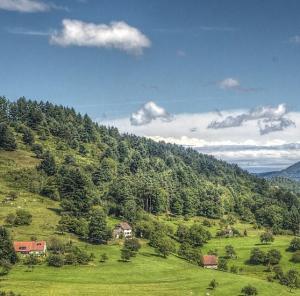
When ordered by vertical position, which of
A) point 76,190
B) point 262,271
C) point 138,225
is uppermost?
point 76,190

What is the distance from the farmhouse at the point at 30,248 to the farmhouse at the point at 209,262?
171 ft

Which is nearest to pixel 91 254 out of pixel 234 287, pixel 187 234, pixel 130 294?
pixel 130 294

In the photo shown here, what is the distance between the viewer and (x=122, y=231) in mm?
178625

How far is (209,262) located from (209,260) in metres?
0.89

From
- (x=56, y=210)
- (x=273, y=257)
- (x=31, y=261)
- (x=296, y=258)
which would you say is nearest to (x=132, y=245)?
(x=31, y=261)

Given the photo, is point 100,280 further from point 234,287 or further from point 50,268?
point 234,287

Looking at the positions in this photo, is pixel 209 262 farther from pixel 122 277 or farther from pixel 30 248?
pixel 30 248

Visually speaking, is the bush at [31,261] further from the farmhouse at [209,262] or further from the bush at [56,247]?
the farmhouse at [209,262]

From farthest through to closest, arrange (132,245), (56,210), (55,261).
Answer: (56,210), (132,245), (55,261)

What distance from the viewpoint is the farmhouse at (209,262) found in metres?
160

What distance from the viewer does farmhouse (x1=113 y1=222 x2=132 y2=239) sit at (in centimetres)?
17570

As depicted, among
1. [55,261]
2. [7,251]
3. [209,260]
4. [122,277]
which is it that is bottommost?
[122,277]

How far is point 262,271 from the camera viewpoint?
163 meters

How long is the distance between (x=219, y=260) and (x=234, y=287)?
3301 cm
